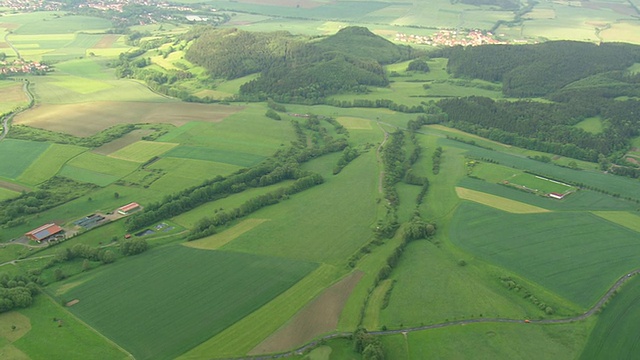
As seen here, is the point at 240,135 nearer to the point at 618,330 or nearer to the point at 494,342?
the point at 494,342

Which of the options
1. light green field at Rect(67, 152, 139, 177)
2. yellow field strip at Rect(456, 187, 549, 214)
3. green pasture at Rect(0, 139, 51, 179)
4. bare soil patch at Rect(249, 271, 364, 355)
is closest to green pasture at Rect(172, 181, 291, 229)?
light green field at Rect(67, 152, 139, 177)

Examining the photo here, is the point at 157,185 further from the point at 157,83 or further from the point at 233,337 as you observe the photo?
the point at 157,83

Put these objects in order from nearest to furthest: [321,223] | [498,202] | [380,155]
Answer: [321,223]
[498,202]
[380,155]

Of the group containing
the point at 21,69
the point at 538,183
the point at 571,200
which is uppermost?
the point at 21,69

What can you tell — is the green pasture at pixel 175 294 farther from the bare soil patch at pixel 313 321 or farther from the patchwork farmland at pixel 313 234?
the bare soil patch at pixel 313 321

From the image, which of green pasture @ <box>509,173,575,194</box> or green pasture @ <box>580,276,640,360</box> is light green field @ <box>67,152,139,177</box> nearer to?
green pasture @ <box>509,173,575,194</box>

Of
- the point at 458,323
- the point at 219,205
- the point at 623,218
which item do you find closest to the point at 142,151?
the point at 219,205
